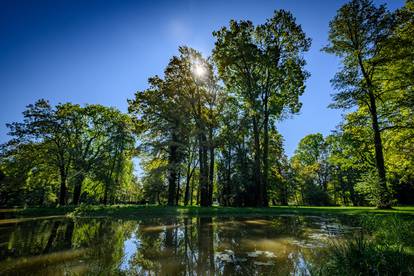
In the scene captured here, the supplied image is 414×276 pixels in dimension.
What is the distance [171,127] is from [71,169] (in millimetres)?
18208

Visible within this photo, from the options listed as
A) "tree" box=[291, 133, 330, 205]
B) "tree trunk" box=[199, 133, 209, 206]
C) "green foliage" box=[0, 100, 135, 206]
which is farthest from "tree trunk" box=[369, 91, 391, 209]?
"tree" box=[291, 133, 330, 205]

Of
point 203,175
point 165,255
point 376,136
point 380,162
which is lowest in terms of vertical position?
point 165,255

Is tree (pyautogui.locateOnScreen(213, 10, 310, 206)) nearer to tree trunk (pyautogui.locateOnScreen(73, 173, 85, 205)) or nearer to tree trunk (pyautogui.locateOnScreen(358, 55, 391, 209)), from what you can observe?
tree trunk (pyautogui.locateOnScreen(358, 55, 391, 209))

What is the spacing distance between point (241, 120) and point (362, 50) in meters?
13.0

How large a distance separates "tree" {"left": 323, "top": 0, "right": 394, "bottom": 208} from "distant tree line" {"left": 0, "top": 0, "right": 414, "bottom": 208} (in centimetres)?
7

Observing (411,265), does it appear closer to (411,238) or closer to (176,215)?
(411,238)

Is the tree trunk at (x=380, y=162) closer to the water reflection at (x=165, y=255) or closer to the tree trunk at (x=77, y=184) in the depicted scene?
the water reflection at (x=165, y=255)

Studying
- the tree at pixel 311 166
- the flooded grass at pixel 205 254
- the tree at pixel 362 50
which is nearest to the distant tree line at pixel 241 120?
the tree at pixel 362 50

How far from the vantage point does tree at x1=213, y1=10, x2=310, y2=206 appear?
19.6 m

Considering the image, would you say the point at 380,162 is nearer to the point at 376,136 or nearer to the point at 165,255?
the point at 376,136

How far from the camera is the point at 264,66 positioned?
20500 mm

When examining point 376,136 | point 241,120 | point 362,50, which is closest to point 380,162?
point 376,136

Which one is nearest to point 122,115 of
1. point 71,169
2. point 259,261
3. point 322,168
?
point 71,169

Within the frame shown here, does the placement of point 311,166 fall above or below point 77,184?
above
